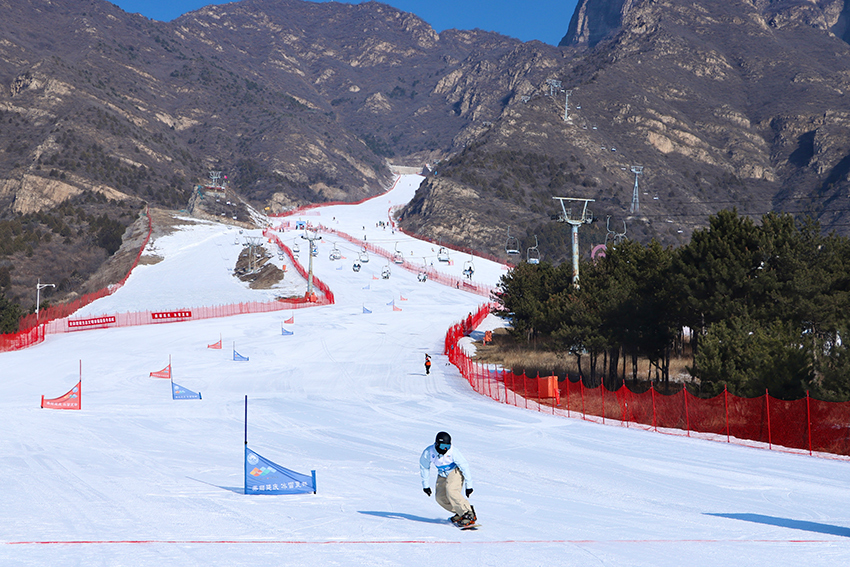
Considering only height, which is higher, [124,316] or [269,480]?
[124,316]

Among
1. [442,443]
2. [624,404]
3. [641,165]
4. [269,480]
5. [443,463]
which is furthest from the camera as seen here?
[641,165]

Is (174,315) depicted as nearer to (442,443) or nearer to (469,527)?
(469,527)

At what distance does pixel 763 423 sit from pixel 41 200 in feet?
515

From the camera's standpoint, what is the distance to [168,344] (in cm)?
5262

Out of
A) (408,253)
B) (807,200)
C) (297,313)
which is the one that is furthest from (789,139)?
(297,313)

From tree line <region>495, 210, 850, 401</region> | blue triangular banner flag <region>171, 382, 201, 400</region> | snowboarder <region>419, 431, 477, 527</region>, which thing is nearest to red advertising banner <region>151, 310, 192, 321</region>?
tree line <region>495, 210, 850, 401</region>

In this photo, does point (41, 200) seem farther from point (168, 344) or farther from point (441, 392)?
point (441, 392)

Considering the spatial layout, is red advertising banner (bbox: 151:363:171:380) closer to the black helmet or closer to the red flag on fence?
the red flag on fence

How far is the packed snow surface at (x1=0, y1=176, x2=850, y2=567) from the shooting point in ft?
35.4

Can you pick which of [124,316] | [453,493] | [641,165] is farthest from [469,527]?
[641,165]

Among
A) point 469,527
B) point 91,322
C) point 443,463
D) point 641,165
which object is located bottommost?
point 469,527

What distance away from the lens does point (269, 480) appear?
14984 mm

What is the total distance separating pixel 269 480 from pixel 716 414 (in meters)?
15.6

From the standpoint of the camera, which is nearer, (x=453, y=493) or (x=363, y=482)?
(x=453, y=493)
